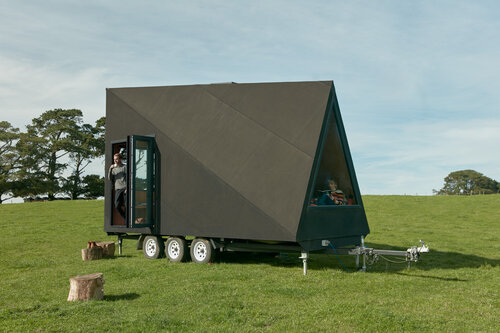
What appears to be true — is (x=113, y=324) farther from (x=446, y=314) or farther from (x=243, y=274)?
(x=446, y=314)

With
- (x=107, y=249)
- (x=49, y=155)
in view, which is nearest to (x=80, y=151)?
(x=49, y=155)

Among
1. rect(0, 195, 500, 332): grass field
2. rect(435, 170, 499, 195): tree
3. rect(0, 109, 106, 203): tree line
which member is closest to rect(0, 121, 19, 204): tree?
rect(0, 109, 106, 203): tree line

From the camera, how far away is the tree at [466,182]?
7312 cm

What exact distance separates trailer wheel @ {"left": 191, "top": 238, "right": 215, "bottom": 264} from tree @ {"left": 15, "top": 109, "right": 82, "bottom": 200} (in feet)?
113

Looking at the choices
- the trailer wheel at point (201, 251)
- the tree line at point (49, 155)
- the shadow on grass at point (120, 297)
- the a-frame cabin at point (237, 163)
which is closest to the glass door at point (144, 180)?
the a-frame cabin at point (237, 163)

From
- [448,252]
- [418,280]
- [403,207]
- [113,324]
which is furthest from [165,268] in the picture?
[403,207]

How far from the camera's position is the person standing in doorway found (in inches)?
553

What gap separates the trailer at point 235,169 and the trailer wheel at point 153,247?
29 mm

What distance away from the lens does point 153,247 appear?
14.0m

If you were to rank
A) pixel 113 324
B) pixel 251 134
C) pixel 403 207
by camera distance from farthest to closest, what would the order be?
pixel 403 207 → pixel 251 134 → pixel 113 324

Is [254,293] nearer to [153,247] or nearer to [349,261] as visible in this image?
[349,261]

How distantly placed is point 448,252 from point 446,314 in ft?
30.7

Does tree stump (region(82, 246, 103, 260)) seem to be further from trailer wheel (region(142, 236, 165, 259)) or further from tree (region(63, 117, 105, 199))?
tree (region(63, 117, 105, 199))

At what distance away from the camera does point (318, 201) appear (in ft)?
39.3
